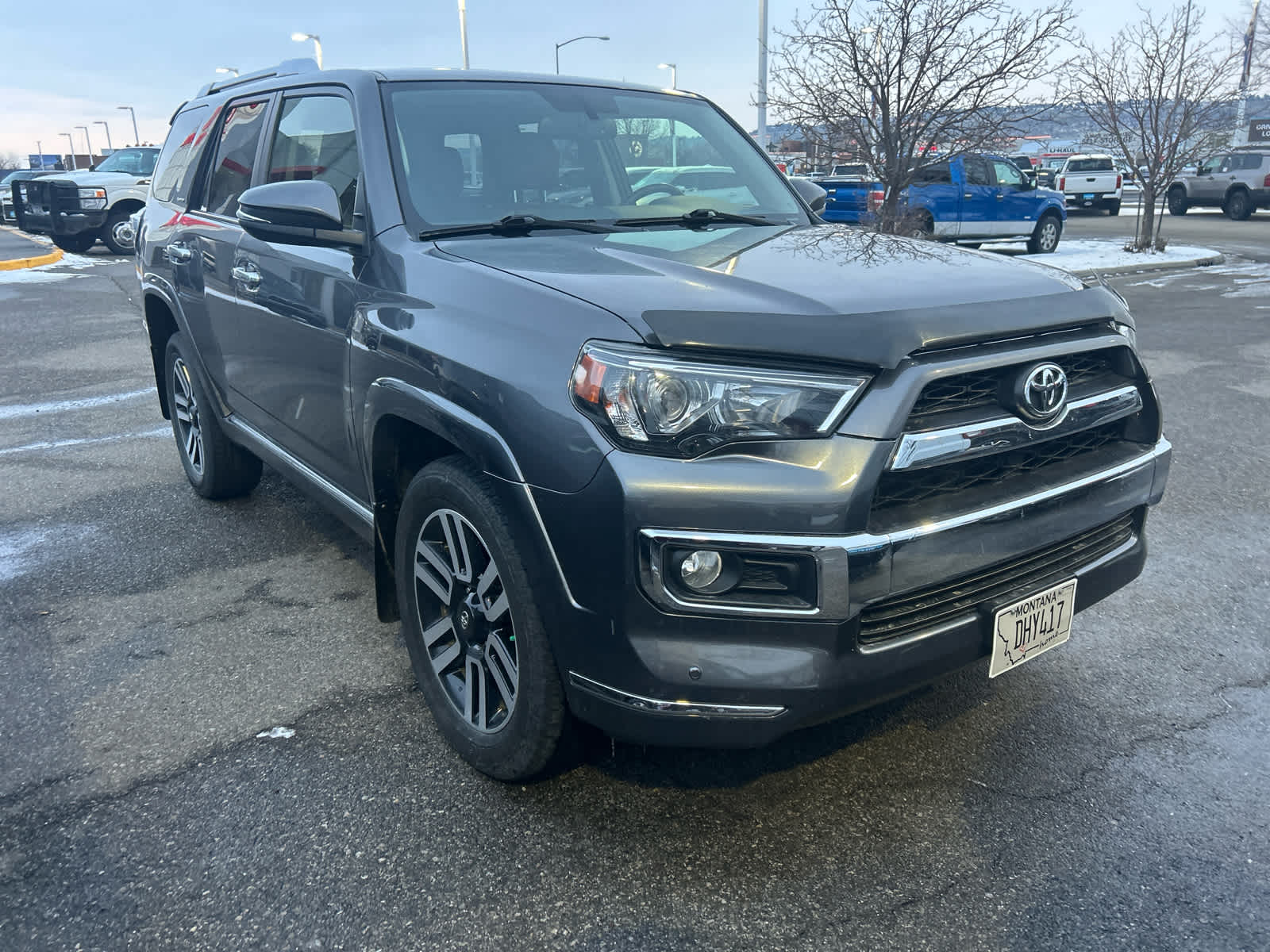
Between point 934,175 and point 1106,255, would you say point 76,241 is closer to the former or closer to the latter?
point 934,175

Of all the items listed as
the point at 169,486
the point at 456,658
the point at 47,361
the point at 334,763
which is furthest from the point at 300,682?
the point at 47,361

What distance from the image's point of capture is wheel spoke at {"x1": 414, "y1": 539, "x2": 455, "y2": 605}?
2.71m

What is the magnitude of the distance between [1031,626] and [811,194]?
2.21 m

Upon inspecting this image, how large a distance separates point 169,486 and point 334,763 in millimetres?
3103

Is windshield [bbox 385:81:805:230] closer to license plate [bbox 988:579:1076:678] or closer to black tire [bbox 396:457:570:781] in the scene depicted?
black tire [bbox 396:457:570:781]

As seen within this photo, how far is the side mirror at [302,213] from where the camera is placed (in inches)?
117

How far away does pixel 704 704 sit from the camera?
84.0 inches

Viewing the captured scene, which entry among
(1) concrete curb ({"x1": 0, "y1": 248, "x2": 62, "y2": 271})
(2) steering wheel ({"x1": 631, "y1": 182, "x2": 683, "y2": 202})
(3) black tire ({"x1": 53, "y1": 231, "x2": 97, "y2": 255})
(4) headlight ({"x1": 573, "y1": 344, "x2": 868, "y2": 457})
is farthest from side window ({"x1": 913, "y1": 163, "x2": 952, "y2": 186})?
(1) concrete curb ({"x1": 0, "y1": 248, "x2": 62, "y2": 271})

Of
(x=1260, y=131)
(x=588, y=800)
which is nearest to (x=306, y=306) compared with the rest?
(x=588, y=800)

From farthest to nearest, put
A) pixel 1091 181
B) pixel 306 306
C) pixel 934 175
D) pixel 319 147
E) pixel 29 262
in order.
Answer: pixel 1091 181 → pixel 29 262 → pixel 934 175 → pixel 319 147 → pixel 306 306

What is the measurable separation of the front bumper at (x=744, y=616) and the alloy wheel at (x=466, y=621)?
1.01ft

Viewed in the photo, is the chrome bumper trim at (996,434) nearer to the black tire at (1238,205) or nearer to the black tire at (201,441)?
the black tire at (201,441)

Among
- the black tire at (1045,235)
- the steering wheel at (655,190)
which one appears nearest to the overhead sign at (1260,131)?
the black tire at (1045,235)

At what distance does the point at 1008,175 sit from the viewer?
1831 centimetres
